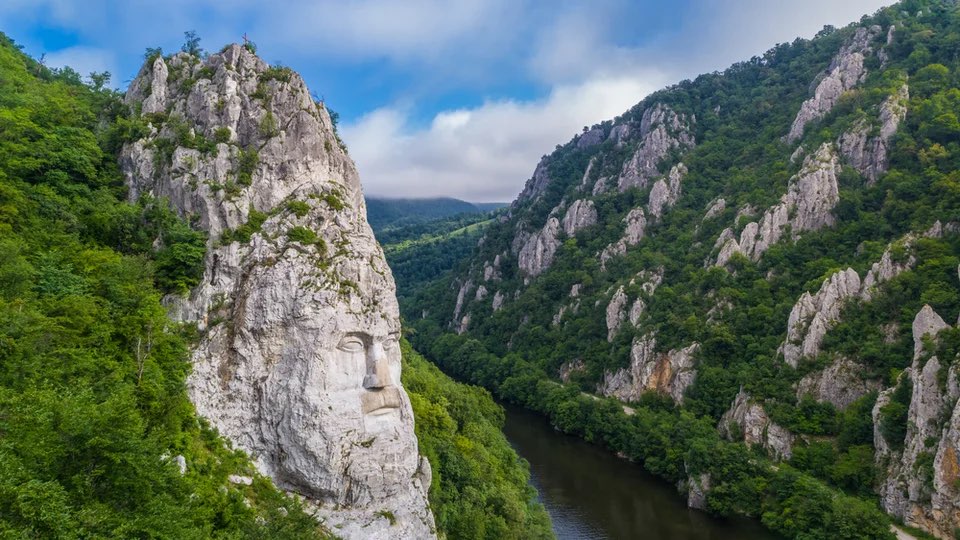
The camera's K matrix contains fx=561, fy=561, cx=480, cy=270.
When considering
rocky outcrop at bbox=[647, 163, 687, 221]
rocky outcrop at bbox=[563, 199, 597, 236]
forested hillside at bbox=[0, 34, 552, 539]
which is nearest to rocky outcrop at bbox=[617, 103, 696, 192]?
rocky outcrop at bbox=[647, 163, 687, 221]

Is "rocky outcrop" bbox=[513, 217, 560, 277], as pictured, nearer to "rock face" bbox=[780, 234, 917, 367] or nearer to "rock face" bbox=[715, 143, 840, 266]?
"rock face" bbox=[715, 143, 840, 266]

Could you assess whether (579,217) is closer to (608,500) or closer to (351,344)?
(608,500)

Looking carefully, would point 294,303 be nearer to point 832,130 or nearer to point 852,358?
point 852,358

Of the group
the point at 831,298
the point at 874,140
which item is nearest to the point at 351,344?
the point at 831,298

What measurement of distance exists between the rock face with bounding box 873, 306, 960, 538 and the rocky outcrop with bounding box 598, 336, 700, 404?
2284cm

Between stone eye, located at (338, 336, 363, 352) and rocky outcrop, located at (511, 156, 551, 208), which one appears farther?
rocky outcrop, located at (511, 156, 551, 208)

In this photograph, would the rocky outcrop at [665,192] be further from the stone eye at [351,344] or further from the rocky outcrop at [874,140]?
the stone eye at [351,344]

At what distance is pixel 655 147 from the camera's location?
117 meters

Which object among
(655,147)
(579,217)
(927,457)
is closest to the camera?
(927,457)

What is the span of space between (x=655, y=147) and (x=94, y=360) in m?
114

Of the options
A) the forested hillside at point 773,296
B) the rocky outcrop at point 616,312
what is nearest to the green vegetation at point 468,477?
the forested hillside at point 773,296

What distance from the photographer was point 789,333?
5875 centimetres

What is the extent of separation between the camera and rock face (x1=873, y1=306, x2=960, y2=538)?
126ft

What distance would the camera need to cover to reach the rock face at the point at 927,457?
1515 inches
